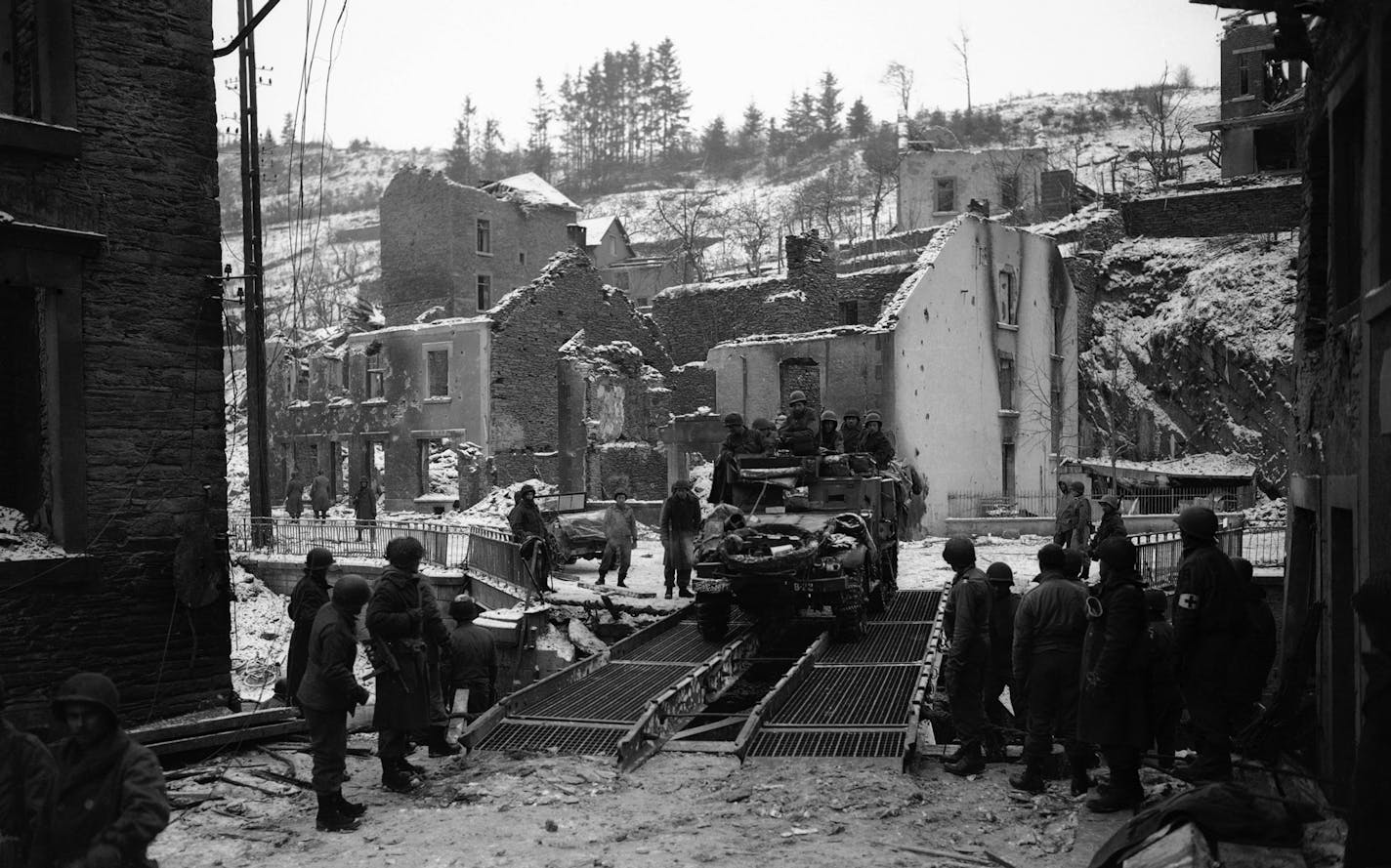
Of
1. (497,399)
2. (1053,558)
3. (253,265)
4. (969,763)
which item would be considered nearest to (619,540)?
(253,265)

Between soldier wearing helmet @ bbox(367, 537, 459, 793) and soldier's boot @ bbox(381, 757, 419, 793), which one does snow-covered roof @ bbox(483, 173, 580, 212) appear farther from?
soldier's boot @ bbox(381, 757, 419, 793)

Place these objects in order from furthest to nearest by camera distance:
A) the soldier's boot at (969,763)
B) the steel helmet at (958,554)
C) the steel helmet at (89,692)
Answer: the steel helmet at (958,554)
the soldier's boot at (969,763)
the steel helmet at (89,692)

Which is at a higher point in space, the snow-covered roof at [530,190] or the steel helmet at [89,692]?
the snow-covered roof at [530,190]

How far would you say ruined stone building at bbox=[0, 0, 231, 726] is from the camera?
10.0m

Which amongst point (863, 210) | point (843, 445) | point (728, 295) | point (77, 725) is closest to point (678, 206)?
point (863, 210)

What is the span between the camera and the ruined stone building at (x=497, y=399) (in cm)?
3912

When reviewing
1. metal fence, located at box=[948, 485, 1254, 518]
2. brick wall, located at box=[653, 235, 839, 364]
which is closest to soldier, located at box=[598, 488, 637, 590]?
metal fence, located at box=[948, 485, 1254, 518]

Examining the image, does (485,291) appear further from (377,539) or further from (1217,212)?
(377,539)

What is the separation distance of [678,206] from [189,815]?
8465 centimetres

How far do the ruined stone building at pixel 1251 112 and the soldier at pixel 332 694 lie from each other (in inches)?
1486

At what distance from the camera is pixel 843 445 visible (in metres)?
18.9

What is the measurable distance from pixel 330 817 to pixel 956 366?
27668 millimetres

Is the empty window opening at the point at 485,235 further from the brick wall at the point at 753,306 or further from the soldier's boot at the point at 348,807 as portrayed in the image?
the soldier's boot at the point at 348,807

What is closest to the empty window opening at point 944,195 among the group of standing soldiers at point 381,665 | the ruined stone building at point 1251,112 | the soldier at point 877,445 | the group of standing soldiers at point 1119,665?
the ruined stone building at point 1251,112
